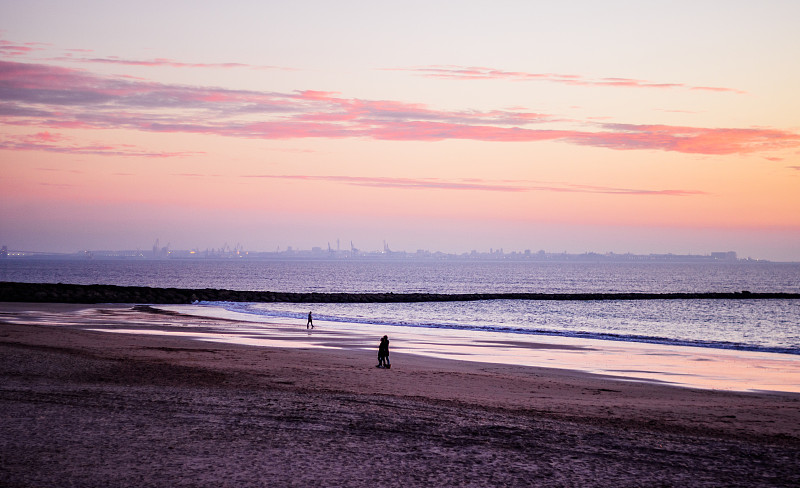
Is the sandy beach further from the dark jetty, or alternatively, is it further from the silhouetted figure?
the dark jetty

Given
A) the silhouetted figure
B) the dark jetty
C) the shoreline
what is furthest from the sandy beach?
the dark jetty

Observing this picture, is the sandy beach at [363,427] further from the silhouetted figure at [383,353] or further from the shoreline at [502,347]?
the shoreline at [502,347]

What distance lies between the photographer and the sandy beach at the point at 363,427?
9.80m

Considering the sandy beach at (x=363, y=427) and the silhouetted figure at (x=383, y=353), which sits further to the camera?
the silhouetted figure at (x=383, y=353)

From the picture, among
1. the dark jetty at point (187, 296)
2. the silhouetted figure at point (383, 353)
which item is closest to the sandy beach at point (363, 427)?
the silhouetted figure at point (383, 353)

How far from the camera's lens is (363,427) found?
1288cm

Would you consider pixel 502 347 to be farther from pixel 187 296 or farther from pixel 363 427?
pixel 187 296

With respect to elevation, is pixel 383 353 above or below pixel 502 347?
above

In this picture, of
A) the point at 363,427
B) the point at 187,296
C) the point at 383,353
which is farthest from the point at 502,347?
the point at 187,296

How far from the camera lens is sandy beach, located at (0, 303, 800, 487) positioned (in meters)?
9.80

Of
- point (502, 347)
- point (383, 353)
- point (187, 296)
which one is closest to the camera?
point (383, 353)

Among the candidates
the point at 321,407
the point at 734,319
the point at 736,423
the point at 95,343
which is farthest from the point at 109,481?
the point at 734,319

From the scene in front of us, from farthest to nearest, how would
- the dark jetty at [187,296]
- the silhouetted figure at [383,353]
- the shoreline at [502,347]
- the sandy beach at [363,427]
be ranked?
1. the dark jetty at [187,296]
2. the shoreline at [502,347]
3. the silhouetted figure at [383,353]
4. the sandy beach at [363,427]

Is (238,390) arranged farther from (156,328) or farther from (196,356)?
(156,328)
